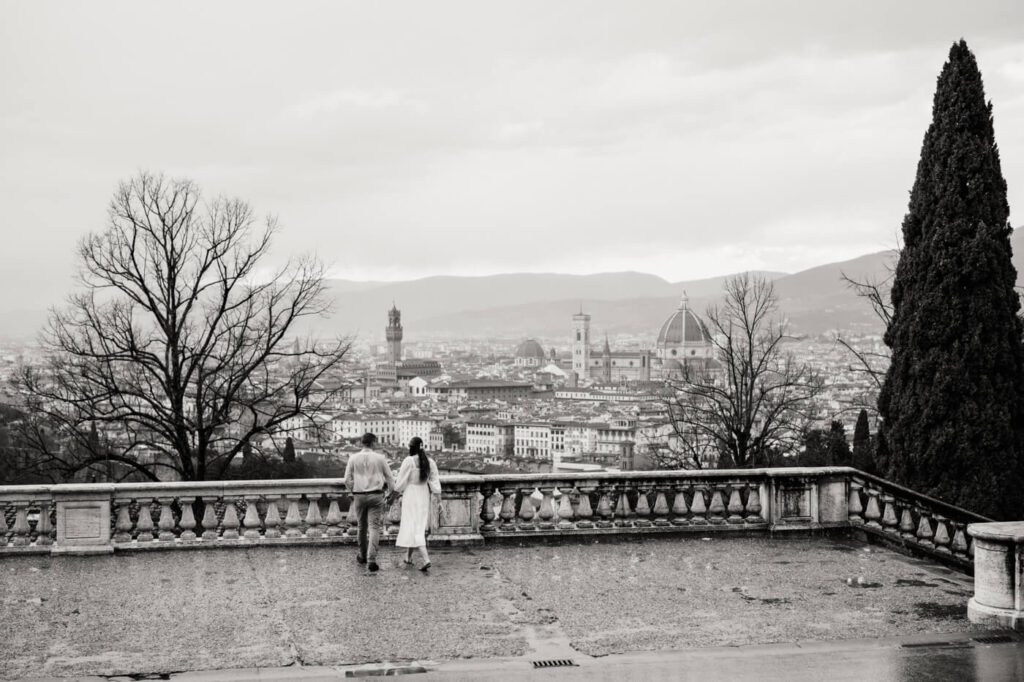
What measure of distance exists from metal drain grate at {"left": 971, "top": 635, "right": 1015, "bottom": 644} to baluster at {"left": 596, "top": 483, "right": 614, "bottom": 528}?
14.5 ft

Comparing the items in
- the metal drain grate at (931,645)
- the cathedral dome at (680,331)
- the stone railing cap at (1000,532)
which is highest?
the cathedral dome at (680,331)

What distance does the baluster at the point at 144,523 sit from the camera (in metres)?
10.5

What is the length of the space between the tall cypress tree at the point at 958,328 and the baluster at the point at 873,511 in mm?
2527

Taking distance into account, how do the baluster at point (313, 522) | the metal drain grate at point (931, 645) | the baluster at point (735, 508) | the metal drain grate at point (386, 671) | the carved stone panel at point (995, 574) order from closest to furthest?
1. the metal drain grate at point (386, 671)
2. the metal drain grate at point (931, 645)
3. the carved stone panel at point (995, 574)
4. the baluster at point (313, 522)
5. the baluster at point (735, 508)

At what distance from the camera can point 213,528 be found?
35.6 feet

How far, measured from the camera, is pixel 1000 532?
780cm

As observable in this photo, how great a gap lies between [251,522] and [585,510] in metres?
3.51

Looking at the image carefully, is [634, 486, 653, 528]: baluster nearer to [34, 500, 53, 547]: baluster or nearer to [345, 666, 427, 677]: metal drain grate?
[345, 666, 427, 677]: metal drain grate

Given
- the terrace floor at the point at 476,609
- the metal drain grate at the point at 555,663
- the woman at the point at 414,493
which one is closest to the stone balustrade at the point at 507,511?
the terrace floor at the point at 476,609

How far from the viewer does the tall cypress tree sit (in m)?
13.3

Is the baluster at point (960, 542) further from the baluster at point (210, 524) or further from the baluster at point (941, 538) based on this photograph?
the baluster at point (210, 524)

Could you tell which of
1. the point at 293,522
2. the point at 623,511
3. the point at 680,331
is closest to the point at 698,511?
the point at 623,511

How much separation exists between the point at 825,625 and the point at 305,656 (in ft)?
12.6

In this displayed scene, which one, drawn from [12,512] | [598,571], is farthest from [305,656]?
[12,512]
